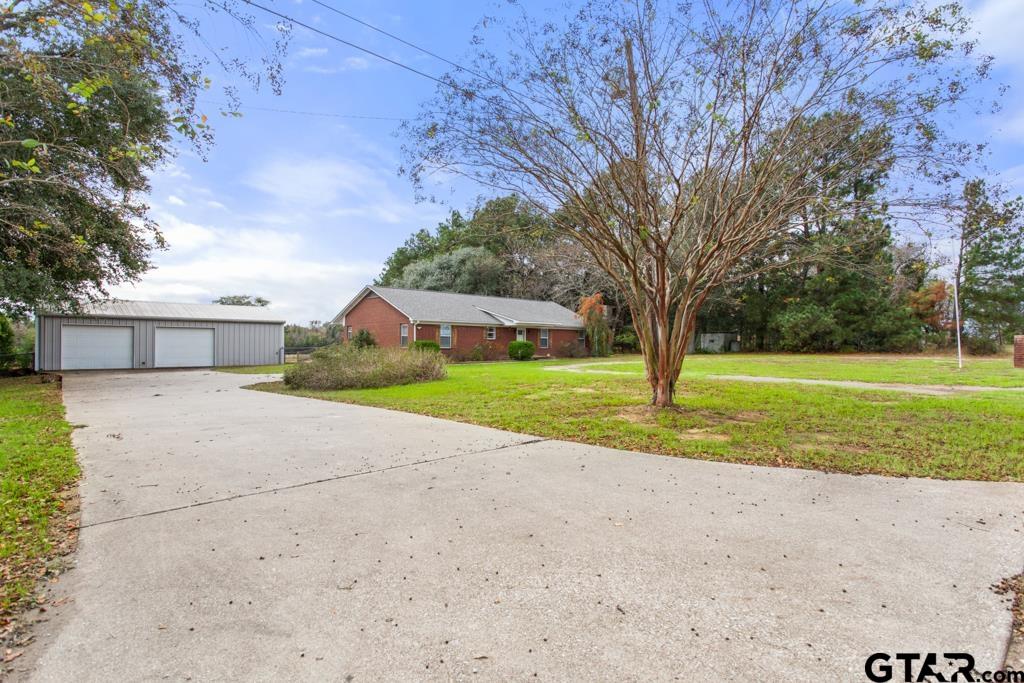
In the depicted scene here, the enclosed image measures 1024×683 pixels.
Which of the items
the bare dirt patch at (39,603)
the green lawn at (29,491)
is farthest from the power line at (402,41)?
the bare dirt patch at (39,603)

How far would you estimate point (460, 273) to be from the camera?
37469 millimetres

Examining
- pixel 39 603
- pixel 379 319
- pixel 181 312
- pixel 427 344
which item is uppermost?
pixel 181 312

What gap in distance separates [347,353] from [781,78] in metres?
12.0

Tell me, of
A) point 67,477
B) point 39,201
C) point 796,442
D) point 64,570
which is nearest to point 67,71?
point 39,201

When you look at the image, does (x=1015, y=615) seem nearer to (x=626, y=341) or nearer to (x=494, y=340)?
(x=494, y=340)

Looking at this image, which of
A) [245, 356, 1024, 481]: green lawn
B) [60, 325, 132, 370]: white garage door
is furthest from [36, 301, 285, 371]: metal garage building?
[245, 356, 1024, 481]: green lawn

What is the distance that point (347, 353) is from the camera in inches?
591

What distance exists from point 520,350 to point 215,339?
1502 centimetres

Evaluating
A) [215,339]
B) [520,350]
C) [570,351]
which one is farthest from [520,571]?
[570,351]

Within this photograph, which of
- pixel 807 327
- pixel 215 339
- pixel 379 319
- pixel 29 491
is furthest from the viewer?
pixel 807 327

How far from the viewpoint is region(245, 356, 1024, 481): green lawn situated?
588 cm

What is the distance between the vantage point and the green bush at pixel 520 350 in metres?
28.4

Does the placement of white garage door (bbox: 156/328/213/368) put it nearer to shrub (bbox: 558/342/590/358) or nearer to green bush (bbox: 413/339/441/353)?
green bush (bbox: 413/339/441/353)

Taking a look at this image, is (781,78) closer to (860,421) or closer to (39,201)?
(860,421)
